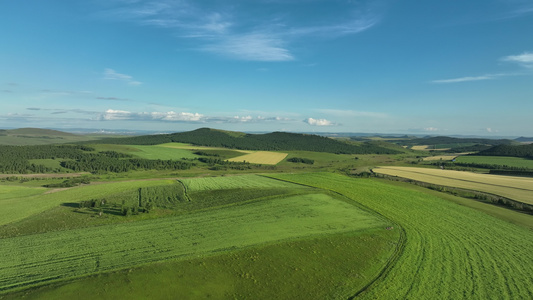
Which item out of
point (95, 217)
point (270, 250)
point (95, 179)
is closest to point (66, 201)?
point (95, 217)

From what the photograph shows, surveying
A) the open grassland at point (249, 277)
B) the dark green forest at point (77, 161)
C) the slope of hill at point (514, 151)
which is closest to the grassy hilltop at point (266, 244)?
the open grassland at point (249, 277)

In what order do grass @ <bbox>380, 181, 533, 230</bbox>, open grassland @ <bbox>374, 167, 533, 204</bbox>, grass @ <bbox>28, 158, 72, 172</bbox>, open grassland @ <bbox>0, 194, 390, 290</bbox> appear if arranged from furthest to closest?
grass @ <bbox>28, 158, 72, 172</bbox> → open grassland @ <bbox>374, 167, 533, 204</bbox> → grass @ <bbox>380, 181, 533, 230</bbox> → open grassland @ <bbox>0, 194, 390, 290</bbox>

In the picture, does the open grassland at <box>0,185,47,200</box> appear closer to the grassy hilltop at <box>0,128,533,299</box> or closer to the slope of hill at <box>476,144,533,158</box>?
the grassy hilltop at <box>0,128,533,299</box>

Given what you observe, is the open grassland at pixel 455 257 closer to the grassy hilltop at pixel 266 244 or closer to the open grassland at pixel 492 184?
the grassy hilltop at pixel 266 244

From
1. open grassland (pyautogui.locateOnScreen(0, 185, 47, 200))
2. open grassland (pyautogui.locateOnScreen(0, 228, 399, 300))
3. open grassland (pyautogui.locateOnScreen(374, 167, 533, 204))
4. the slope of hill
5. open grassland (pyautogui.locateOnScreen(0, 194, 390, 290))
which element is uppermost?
the slope of hill

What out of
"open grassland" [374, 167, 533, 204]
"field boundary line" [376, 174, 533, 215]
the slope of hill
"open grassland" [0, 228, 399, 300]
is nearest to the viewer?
"open grassland" [0, 228, 399, 300]

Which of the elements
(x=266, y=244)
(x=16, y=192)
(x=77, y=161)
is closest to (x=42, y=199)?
(x=16, y=192)

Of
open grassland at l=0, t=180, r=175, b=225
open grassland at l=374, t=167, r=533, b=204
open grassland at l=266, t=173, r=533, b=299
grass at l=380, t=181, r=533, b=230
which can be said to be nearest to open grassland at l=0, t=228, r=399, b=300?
open grassland at l=266, t=173, r=533, b=299

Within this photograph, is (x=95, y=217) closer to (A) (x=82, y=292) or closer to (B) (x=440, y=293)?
(A) (x=82, y=292)
